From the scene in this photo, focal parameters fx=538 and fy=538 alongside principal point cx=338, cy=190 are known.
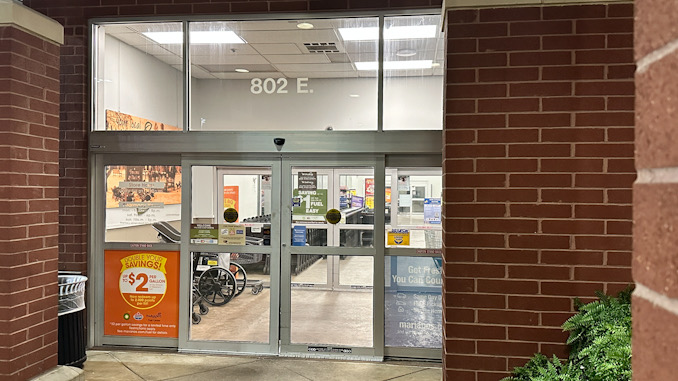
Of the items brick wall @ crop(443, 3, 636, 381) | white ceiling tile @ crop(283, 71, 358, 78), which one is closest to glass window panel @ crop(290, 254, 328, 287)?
white ceiling tile @ crop(283, 71, 358, 78)

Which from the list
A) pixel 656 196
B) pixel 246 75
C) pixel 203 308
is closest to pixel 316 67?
pixel 246 75

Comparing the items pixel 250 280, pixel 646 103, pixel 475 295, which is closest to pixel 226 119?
pixel 250 280

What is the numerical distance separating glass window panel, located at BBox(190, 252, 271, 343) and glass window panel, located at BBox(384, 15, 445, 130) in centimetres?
218

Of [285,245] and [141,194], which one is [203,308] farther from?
[141,194]

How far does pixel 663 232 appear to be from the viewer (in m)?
0.53

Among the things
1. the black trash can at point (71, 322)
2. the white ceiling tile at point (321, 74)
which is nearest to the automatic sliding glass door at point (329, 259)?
the white ceiling tile at point (321, 74)

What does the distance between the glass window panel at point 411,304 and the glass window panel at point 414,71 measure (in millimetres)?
1475

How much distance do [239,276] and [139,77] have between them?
2.51m

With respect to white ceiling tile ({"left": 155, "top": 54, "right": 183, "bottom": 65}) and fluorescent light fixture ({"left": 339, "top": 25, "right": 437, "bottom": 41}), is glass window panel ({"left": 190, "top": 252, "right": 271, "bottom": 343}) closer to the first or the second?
white ceiling tile ({"left": 155, "top": 54, "right": 183, "bottom": 65})

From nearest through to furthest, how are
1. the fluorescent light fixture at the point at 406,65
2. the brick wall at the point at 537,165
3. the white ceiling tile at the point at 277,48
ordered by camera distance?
the brick wall at the point at 537,165
the fluorescent light fixture at the point at 406,65
the white ceiling tile at the point at 277,48

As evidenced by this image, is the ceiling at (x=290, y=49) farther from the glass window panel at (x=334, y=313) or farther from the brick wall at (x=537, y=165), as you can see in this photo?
the brick wall at (x=537, y=165)

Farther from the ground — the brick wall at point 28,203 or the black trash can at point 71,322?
the brick wall at point 28,203

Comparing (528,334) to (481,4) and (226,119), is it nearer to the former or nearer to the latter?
(481,4)

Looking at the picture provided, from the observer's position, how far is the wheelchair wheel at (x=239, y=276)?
5965 millimetres
